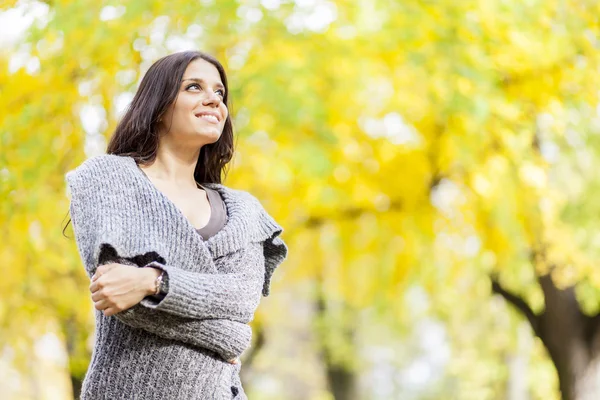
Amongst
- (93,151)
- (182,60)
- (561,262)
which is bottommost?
(561,262)

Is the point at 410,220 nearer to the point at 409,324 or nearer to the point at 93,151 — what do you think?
the point at 93,151

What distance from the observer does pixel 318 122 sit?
19.9ft

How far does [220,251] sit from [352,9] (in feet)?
14.6

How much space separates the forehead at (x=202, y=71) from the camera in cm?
208

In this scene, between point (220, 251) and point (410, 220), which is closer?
point (220, 251)

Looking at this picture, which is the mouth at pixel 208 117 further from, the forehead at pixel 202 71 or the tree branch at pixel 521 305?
the tree branch at pixel 521 305

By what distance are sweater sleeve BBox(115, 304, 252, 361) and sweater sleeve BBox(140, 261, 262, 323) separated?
0.02 metres

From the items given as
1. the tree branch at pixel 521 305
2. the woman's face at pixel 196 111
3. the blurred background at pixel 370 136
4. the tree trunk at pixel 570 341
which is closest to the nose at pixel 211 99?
the woman's face at pixel 196 111

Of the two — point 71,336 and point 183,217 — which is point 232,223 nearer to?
point 183,217

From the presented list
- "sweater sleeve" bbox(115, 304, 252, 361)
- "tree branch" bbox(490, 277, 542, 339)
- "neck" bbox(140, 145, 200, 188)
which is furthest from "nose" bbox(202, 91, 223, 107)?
"tree branch" bbox(490, 277, 542, 339)

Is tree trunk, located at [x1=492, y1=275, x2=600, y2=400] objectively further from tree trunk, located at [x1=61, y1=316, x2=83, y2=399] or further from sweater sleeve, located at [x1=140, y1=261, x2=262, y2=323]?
sweater sleeve, located at [x1=140, y1=261, x2=262, y2=323]

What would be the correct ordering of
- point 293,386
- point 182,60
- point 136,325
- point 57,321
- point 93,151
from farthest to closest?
point 293,386
point 57,321
point 93,151
point 182,60
point 136,325

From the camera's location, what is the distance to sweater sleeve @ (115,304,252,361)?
1734 millimetres

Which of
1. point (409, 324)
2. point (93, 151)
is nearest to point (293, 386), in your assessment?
point (409, 324)
